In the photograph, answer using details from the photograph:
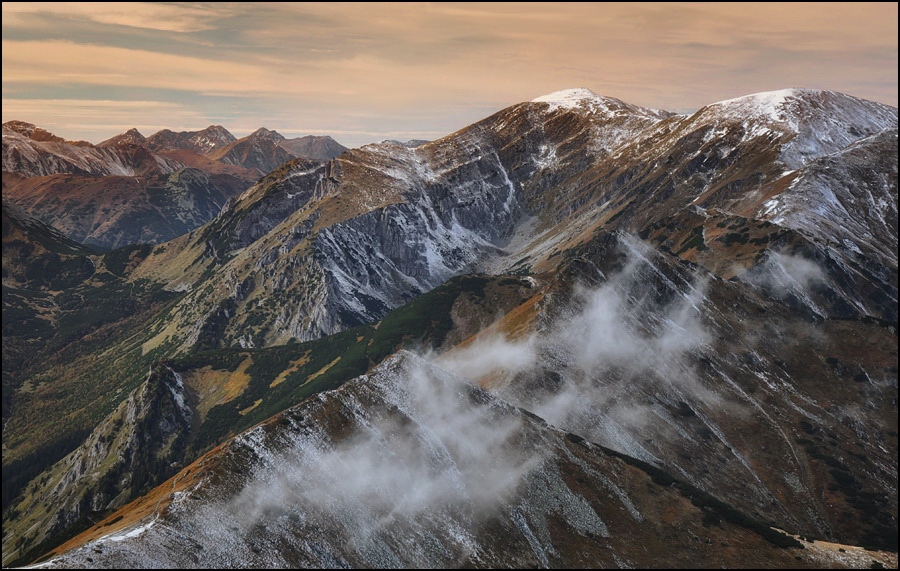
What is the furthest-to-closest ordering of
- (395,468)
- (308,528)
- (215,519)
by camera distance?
(395,468) < (308,528) < (215,519)

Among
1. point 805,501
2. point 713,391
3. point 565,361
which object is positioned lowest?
point 805,501

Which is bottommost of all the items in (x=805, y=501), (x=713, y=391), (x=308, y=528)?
(x=805, y=501)

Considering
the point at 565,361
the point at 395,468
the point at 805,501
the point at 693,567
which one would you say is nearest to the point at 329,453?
the point at 395,468

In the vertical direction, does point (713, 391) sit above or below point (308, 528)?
below

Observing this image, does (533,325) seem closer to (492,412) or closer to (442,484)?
(492,412)

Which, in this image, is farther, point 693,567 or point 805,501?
point 805,501

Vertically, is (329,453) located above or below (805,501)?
above

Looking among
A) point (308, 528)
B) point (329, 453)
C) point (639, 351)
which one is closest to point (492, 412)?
point (329, 453)

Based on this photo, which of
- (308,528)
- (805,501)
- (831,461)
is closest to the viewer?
(308,528)

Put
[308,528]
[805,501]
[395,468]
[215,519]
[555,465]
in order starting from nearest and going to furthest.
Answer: [215,519] < [308,528] < [395,468] < [555,465] < [805,501]

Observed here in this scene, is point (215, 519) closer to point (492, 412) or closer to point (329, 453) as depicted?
point (329, 453)
